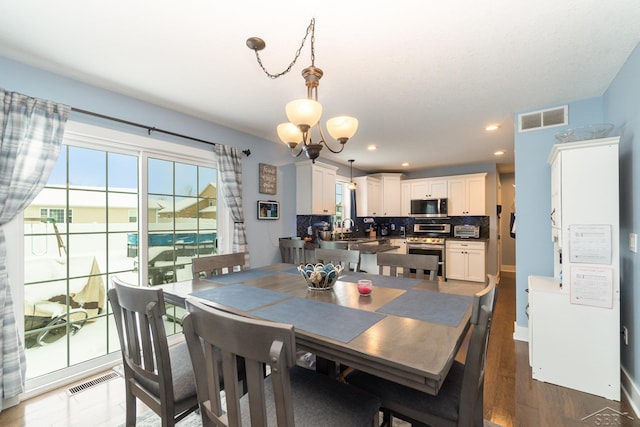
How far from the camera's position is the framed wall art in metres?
3.93

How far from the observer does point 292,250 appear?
4.10 metres

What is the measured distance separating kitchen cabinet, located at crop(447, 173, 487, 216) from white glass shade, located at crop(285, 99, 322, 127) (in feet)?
16.8

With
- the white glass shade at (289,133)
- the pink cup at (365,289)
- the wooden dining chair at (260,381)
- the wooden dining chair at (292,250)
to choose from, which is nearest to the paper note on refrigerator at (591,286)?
the pink cup at (365,289)

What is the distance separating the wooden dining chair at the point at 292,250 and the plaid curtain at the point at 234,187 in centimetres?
70

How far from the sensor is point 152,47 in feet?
6.34

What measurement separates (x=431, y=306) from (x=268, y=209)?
292 centimetres

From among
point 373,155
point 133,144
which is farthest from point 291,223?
point 133,144

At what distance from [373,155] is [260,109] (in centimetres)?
269

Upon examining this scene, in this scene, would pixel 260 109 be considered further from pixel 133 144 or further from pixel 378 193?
pixel 378 193

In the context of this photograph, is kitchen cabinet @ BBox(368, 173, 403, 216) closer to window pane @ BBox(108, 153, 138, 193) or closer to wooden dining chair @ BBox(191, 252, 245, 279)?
wooden dining chair @ BBox(191, 252, 245, 279)

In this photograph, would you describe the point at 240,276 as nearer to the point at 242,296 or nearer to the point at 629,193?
the point at 242,296

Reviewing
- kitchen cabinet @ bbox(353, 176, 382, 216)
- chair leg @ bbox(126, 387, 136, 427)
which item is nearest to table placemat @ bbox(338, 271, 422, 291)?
chair leg @ bbox(126, 387, 136, 427)

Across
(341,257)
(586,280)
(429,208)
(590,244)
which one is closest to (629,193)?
(590,244)

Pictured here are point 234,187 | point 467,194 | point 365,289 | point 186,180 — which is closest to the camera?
point 365,289
